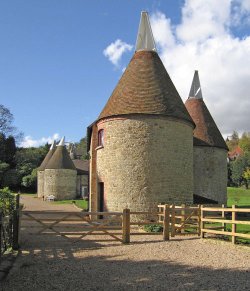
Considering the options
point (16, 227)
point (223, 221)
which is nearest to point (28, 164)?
point (16, 227)

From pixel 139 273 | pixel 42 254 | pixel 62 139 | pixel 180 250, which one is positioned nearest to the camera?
pixel 139 273

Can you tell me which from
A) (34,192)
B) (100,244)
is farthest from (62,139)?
(100,244)

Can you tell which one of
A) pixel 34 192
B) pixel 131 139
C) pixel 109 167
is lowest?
pixel 34 192

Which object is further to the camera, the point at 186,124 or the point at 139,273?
the point at 186,124

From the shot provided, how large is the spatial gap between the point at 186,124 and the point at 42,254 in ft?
40.4

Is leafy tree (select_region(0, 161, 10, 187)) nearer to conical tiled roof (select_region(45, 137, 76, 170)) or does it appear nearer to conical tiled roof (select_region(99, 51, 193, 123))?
conical tiled roof (select_region(45, 137, 76, 170))

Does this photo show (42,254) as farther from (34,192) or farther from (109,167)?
(34,192)

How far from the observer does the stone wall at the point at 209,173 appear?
26.9m

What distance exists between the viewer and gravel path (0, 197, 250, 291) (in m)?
8.00

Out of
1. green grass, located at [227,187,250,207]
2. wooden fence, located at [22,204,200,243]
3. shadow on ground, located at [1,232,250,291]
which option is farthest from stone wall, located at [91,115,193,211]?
green grass, located at [227,187,250,207]

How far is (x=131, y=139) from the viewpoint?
2034cm

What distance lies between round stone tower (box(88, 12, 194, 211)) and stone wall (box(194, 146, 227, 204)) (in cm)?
531

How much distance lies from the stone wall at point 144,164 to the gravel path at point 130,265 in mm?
5576

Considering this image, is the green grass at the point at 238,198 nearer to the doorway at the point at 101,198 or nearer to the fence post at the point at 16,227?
the doorway at the point at 101,198
